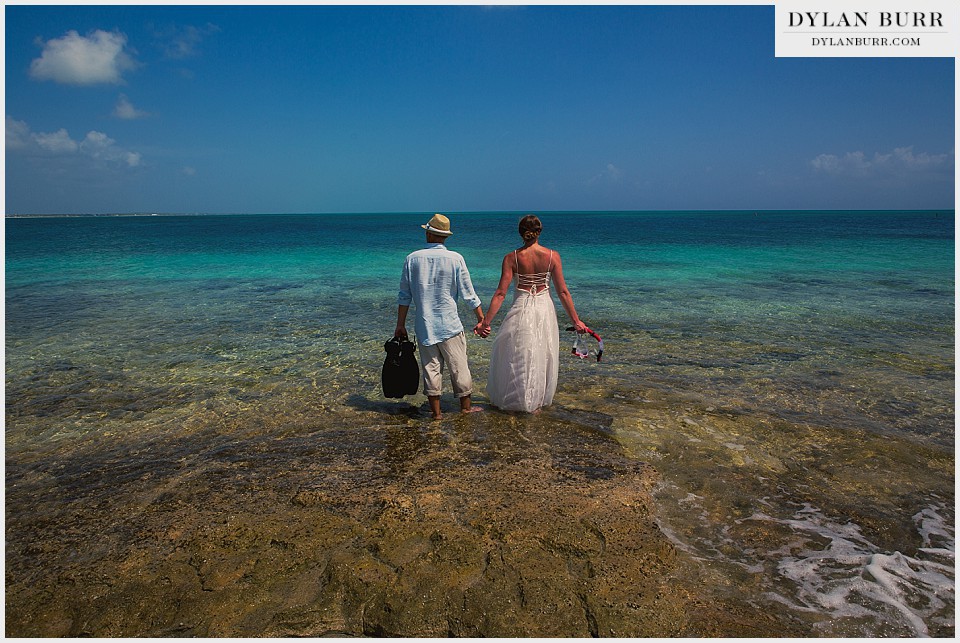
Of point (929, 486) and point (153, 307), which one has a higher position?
point (153, 307)

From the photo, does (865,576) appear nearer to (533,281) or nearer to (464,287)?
(533,281)

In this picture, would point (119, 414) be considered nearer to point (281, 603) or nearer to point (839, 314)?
point (281, 603)

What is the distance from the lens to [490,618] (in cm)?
312

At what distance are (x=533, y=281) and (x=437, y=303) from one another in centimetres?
105

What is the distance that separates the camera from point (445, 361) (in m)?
6.20

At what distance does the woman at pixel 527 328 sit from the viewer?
5852 millimetres

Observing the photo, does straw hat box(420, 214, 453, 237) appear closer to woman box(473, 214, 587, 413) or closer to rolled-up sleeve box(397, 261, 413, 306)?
rolled-up sleeve box(397, 261, 413, 306)

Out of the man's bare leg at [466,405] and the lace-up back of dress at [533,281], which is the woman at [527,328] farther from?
the man's bare leg at [466,405]

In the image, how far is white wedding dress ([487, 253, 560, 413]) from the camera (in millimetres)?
5961

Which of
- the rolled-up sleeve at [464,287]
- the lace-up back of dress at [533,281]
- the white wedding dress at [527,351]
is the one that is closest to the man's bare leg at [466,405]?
the white wedding dress at [527,351]

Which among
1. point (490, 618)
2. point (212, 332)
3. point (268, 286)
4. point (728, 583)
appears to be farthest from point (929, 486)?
point (268, 286)

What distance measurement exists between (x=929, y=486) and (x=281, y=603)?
5.19 meters

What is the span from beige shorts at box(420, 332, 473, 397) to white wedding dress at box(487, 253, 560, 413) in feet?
1.24

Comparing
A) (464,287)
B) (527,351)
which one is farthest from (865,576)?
(464,287)
